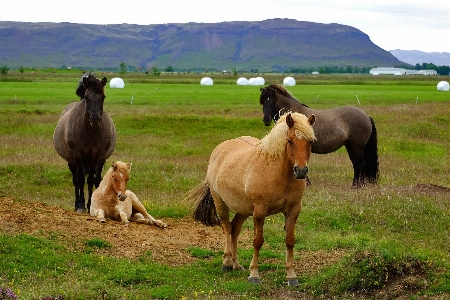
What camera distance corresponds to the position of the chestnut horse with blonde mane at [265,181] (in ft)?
28.7

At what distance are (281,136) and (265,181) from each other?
2.29 feet

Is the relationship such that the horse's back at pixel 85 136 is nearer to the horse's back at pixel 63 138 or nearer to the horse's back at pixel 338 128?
the horse's back at pixel 63 138

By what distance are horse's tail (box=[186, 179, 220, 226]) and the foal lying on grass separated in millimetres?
2088

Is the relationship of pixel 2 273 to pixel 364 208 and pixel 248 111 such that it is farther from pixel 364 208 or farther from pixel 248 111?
pixel 248 111

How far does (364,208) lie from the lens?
14031mm

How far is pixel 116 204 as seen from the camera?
44.3 ft

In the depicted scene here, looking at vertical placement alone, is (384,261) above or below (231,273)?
above

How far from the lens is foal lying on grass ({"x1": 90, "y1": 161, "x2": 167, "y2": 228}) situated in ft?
42.6

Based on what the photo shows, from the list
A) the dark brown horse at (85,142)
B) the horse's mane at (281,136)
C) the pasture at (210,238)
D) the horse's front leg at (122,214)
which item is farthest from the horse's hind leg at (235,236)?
the dark brown horse at (85,142)

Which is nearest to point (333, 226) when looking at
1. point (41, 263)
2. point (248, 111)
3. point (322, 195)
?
point (322, 195)

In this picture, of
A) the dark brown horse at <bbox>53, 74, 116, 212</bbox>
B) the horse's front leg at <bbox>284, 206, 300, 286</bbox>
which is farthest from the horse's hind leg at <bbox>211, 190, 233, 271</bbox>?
the dark brown horse at <bbox>53, 74, 116, 212</bbox>

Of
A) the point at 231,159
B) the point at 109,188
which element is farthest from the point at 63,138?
the point at 231,159

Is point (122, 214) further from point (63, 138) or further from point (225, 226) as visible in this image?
point (63, 138)

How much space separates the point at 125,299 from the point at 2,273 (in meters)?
2.33
